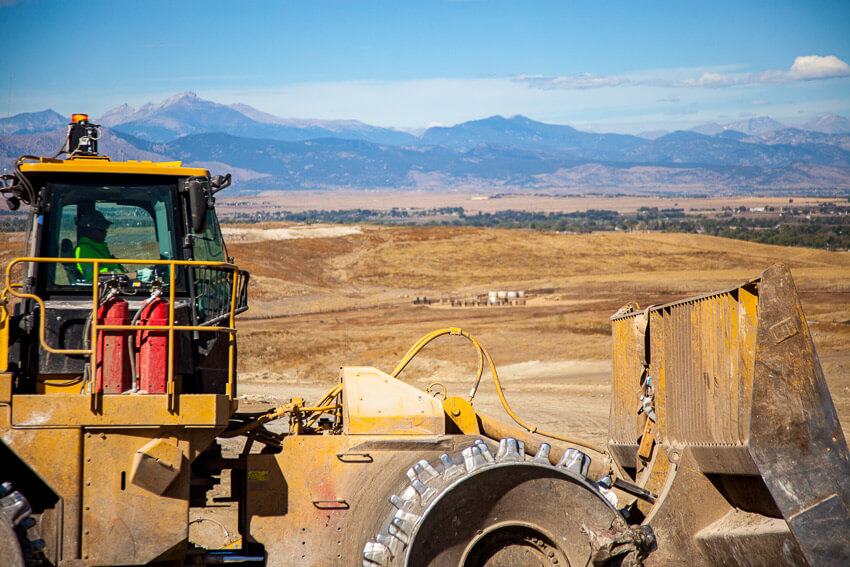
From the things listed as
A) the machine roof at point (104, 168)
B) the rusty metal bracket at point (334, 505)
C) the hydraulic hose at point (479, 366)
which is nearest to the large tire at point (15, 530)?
the rusty metal bracket at point (334, 505)

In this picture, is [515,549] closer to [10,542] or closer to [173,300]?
[173,300]

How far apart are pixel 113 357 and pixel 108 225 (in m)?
1.50

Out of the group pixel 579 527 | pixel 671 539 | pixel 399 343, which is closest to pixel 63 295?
pixel 579 527

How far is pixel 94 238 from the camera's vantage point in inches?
254

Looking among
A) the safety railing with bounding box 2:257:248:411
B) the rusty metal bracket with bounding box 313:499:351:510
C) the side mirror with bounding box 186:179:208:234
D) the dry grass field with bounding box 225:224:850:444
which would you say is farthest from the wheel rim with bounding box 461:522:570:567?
the dry grass field with bounding box 225:224:850:444

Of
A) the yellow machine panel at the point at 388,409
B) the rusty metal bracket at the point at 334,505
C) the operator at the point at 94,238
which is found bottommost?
the rusty metal bracket at the point at 334,505

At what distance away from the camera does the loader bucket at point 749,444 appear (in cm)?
511

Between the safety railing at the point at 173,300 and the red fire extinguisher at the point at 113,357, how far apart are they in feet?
0.16

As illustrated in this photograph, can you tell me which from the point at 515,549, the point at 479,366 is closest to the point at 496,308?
the point at 479,366

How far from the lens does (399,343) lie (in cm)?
2656

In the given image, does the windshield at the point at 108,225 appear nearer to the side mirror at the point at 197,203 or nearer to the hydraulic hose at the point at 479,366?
the side mirror at the point at 197,203

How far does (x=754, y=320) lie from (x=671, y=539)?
5.49ft

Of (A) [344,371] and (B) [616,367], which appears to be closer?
(A) [344,371]

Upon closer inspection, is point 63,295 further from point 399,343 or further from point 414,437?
point 399,343
